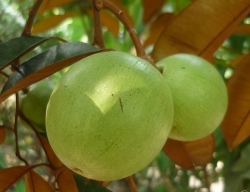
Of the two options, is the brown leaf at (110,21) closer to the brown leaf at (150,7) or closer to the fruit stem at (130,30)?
the brown leaf at (150,7)

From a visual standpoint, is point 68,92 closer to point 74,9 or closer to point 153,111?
point 153,111

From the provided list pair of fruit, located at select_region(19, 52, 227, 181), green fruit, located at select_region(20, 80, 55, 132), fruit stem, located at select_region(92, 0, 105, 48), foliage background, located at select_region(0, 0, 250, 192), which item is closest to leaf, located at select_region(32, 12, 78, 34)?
foliage background, located at select_region(0, 0, 250, 192)

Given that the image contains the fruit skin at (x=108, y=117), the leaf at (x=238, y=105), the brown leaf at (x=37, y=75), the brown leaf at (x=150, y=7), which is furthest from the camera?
the brown leaf at (x=150, y=7)

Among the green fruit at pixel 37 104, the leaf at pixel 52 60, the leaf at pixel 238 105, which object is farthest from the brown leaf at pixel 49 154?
the leaf at pixel 238 105

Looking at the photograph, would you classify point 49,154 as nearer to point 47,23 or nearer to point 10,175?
point 10,175

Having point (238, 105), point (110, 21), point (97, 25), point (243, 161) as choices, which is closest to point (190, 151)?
point (238, 105)

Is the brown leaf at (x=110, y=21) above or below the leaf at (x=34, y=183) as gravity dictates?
below
